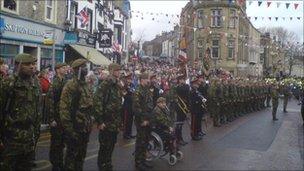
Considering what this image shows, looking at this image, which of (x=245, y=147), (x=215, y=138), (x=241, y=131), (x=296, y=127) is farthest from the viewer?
(x=296, y=127)

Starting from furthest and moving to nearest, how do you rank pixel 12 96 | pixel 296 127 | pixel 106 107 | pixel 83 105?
pixel 296 127 → pixel 106 107 → pixel 83 105 → pixel 12 96

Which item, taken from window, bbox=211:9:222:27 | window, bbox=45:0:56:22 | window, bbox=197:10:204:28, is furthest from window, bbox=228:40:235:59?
window, bbox=45:0:56:22

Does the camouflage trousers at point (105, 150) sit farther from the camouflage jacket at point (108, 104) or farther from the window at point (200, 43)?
the window at point (200, 43)

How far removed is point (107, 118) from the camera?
878 centimetres

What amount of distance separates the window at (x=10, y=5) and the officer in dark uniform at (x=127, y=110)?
27.5ft

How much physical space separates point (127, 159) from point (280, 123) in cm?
1198

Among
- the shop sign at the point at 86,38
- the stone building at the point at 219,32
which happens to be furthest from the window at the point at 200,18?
the shop sign at the point at 86,38

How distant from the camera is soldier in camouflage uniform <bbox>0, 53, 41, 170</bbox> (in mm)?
6516

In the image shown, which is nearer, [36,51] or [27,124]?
[27,124]

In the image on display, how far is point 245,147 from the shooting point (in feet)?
43.4

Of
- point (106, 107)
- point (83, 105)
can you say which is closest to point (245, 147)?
point (106, 107)

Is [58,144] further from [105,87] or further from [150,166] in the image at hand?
[150,166]

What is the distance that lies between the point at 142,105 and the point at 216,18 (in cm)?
4960

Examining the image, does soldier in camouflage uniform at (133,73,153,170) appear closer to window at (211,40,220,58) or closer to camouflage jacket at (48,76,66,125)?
camouflage jacket at (48,76,66,125)
